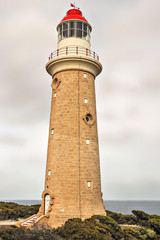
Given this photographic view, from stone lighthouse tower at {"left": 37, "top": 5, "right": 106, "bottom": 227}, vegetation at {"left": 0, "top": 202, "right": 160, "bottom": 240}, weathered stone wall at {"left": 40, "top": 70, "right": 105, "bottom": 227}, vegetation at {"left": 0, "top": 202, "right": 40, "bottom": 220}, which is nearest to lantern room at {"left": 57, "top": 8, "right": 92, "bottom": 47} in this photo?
stone lighthouse tower at {"left": 37, "top": 5, "right": 106, "bottom": 227}

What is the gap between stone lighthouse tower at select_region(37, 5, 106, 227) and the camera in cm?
2055

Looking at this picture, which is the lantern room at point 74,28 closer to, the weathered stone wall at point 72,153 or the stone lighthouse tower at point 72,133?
the stone lighthouse tower at point 72,133

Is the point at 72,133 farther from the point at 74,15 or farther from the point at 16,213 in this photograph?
the point at 74,15

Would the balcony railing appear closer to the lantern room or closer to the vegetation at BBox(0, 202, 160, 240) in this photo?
the lantern room

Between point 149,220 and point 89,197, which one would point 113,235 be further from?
point 149,220

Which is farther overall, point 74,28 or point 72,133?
point 74,28

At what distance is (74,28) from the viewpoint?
24891 millimetres

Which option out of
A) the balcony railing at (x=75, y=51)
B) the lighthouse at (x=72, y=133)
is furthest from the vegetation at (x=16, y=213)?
the balcony railing at (x=75, y=51)

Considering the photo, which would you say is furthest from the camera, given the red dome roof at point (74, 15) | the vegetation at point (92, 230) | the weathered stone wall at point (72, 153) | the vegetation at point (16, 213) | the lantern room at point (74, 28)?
the red dome roof at point (74, 15)

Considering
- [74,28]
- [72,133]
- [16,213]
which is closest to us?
[72,133]

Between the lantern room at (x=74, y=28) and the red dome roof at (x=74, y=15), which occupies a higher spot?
the red dome roof at (x=74, y=15)

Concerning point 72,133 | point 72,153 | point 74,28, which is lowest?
point 72,153

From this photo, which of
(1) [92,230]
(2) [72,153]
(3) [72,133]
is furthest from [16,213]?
(1) [92,230]

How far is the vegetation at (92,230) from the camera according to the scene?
1562cm
